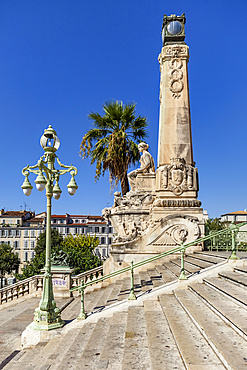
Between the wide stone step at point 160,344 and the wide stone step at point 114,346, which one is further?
the wide stone step at point 114,346

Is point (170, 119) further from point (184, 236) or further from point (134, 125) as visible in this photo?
point (184, 236)

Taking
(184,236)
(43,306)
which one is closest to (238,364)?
(43,306)

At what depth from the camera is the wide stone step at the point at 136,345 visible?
3.57m

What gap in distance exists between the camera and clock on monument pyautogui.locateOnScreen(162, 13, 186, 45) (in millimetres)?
13430

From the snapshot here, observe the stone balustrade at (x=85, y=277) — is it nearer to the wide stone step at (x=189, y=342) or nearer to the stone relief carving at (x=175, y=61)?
the wide stone step at (x=189, y=342)

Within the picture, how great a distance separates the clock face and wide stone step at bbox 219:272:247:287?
38.3 feet

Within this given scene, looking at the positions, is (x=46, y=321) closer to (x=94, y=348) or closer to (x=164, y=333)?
(x=94, y=348)

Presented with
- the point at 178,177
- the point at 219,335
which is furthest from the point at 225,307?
the point at 178,177

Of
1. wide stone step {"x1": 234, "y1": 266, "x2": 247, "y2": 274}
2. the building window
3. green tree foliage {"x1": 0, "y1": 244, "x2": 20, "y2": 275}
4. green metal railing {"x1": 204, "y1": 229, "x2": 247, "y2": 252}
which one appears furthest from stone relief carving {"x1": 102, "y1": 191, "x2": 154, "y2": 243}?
the building window

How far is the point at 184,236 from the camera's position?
11.2m

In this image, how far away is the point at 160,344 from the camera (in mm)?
3988

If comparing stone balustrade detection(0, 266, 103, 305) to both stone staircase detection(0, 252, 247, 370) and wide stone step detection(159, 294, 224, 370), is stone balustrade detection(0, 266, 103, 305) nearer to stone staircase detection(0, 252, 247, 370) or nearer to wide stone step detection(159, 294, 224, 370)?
stone staircase detection(0, 252, 247, 370)

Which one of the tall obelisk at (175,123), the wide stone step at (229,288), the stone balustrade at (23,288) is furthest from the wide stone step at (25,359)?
the tall obelisk at (175,123)

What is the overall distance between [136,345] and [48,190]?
414 centimetres
